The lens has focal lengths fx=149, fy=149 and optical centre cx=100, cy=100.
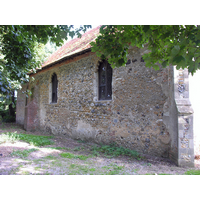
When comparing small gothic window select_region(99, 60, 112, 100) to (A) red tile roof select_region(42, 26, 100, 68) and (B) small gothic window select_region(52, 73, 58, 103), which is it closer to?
(A) red tile roof select_region(42, 26, 100, 68)

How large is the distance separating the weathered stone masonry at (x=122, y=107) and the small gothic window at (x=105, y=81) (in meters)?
0.26

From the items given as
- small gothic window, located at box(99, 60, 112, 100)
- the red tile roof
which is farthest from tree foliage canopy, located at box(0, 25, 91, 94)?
the red tile roof

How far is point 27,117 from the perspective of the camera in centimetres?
1106

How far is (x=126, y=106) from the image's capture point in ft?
20.0

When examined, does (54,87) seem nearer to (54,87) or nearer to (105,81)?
(54,87)

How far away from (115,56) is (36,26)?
6.48 ft

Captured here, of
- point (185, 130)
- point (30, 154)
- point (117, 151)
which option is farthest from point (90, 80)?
point (185, 130)

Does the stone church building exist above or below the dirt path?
above

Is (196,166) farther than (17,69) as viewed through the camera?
Yes

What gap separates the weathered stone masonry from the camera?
16.9ft

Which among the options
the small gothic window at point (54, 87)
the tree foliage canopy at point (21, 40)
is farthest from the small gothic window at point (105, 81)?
the small gothic window at point (54, 87)

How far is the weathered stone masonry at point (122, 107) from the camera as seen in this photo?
5145mm

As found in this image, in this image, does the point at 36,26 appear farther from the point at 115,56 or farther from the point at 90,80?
the point at 90,80

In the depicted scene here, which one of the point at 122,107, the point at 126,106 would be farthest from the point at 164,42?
the point at 122,107
